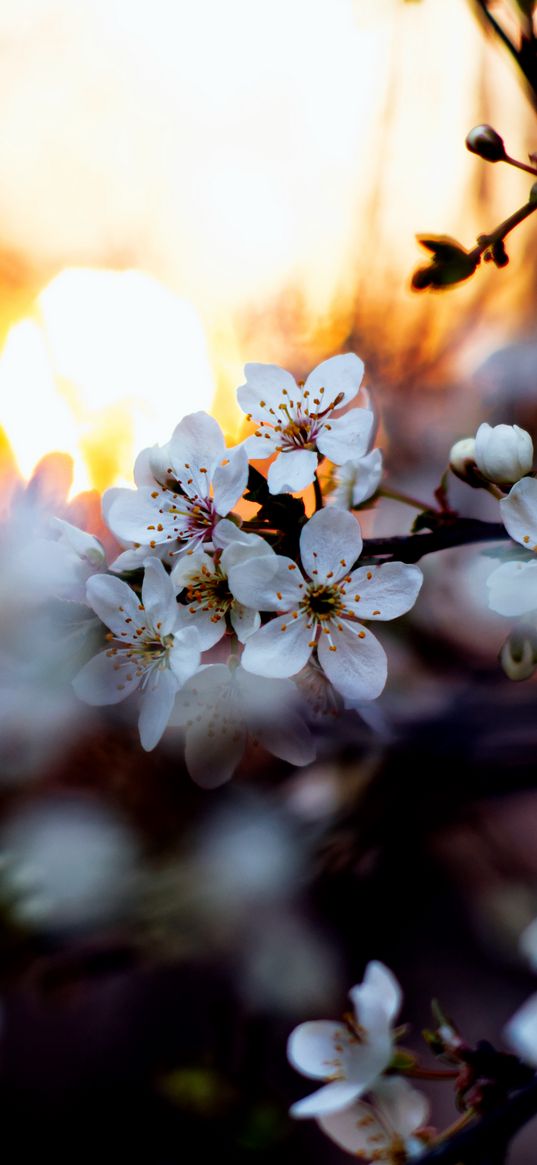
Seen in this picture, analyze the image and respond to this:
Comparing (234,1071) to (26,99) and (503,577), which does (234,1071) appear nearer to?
(503,577)

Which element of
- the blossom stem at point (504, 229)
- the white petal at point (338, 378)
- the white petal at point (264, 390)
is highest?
the white petal at point (264, 390)

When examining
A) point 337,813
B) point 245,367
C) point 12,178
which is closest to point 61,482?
point 245,367

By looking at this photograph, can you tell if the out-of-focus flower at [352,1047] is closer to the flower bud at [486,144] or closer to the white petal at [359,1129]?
the white petal at [359,1129]

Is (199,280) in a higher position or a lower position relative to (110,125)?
lower

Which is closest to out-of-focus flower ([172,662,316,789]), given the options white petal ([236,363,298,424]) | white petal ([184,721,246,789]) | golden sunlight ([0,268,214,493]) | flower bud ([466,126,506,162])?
white petal ([184,721,246,789])

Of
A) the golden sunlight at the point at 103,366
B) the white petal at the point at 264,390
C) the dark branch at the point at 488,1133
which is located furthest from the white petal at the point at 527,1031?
the golden sunlight at the point at 103,366

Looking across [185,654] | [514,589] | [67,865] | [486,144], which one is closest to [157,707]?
[185,654]

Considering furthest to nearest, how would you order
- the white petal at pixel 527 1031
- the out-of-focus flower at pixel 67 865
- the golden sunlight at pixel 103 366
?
1. the golden sunlight at pixel 103 366
2. the out-of-focus flower at pixel 67 865
3. the white petal at pixel 527 1031
